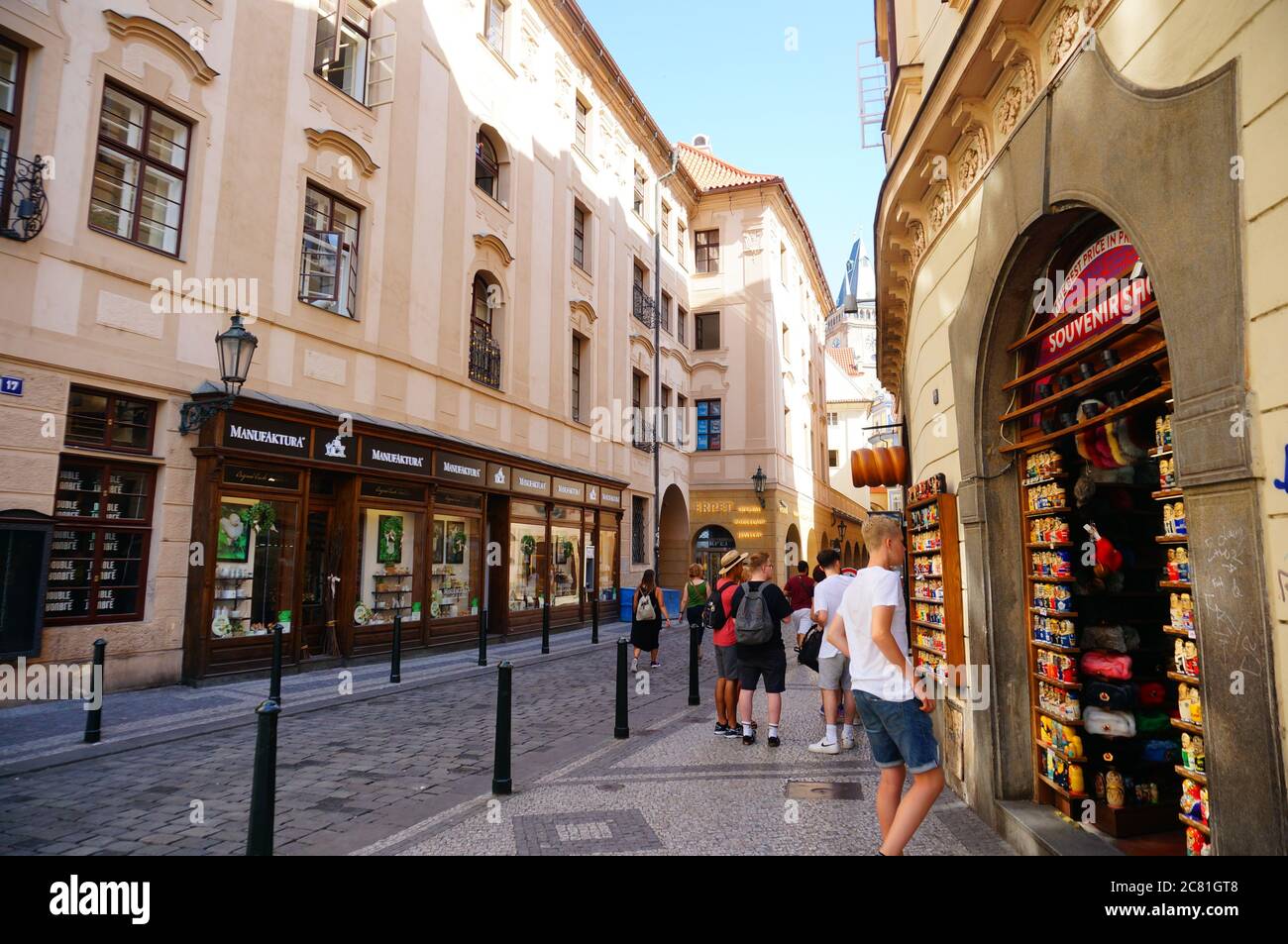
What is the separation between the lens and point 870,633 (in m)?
4.25

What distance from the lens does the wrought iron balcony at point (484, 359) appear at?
16.8m

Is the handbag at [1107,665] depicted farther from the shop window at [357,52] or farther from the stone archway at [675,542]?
the stone archway at [675,542]

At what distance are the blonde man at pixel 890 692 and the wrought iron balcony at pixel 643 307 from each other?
71.8ft

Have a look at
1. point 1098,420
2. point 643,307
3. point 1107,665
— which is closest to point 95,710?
point 1107,665

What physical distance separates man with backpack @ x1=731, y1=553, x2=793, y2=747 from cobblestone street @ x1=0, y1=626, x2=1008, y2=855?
37cm

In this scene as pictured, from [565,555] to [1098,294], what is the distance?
16.4 m

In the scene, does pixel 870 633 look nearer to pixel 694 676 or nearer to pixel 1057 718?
pixel 1057 718

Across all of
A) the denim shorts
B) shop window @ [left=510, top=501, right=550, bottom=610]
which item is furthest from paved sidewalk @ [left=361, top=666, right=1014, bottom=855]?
shop window @ [left=510, top=501, right=550, bottom=610]

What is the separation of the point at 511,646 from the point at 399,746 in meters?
8.87

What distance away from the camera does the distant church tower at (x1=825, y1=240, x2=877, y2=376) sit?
53.2 metres

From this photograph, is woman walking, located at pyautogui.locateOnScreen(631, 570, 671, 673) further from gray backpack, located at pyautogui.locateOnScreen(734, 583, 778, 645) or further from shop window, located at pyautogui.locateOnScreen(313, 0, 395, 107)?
shop window, located at pyautogui.locateOnScreen(313, 0, 395, 107)

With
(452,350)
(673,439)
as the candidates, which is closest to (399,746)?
(452,350)
